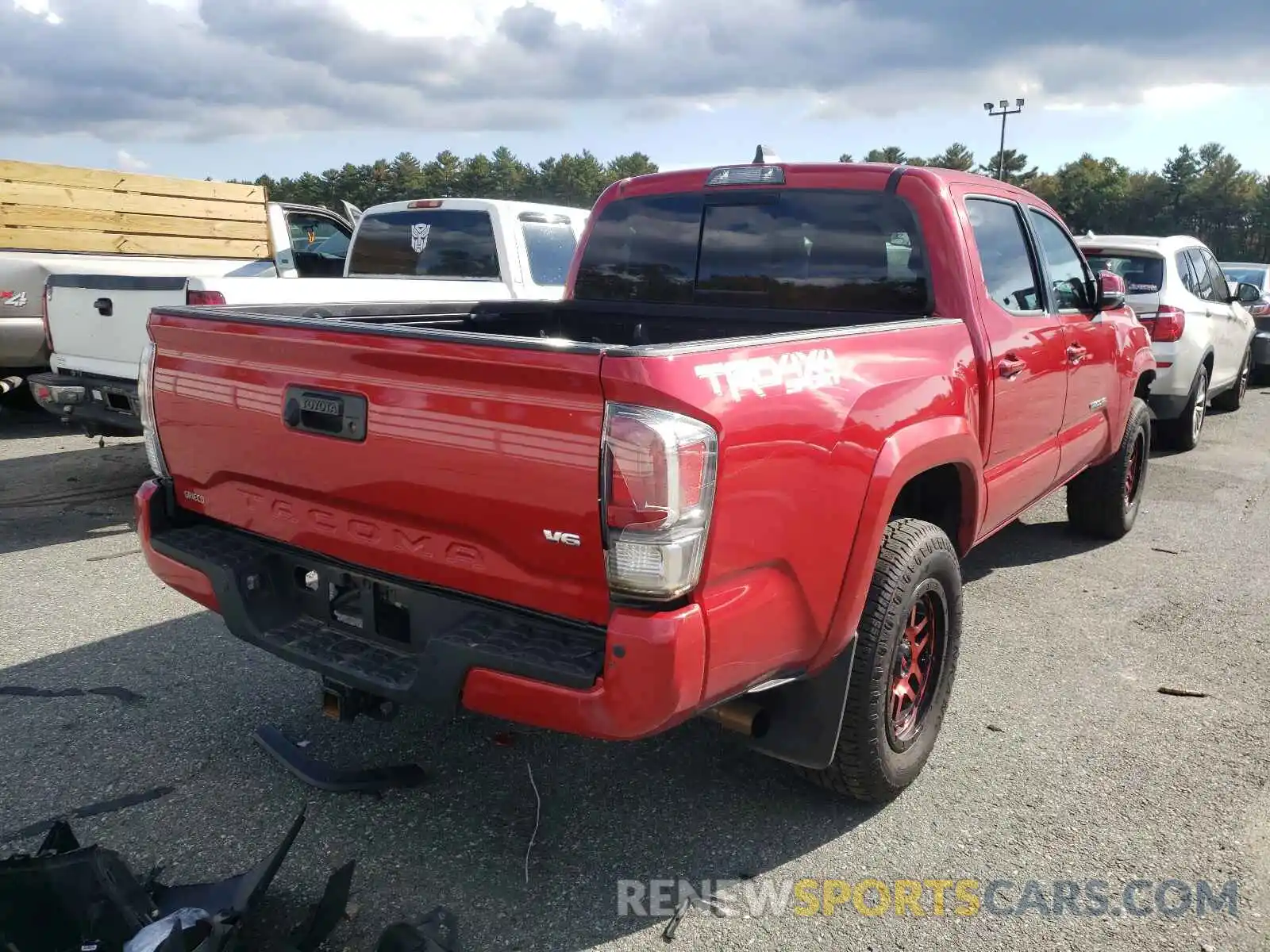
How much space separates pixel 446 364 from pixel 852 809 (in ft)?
6.35

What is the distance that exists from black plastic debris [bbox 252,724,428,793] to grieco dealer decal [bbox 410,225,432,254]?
5.46 metres

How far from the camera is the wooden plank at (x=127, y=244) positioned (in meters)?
8.17

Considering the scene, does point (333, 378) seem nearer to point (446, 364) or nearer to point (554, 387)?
point (446, 364)

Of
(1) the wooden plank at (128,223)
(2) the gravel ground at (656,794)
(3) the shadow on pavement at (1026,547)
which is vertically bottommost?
(2) the gravel ground at (656,794)

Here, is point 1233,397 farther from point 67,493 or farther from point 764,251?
point 67,493

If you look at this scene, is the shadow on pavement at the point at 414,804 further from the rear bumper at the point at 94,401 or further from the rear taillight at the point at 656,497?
the rear bumper at the point at 94,401

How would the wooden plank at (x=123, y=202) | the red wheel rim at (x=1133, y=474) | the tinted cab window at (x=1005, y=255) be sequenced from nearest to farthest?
1. the tinted cab window at (x=1005, y=255)
2. the red wheel rim at (x=1133, y=474)
3. the wooden plank at (x=123, y=202)

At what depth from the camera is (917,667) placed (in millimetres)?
3332

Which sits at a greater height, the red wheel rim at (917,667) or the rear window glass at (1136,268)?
the rear window glass at (1136,268)

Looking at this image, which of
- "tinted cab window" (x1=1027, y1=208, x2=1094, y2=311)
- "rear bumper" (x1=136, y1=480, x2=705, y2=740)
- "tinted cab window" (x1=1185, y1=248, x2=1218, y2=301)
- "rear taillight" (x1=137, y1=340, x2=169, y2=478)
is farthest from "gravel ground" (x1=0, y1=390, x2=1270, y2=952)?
"tinted cab window" (x1=1185, y1=248, x2=1218, y2=301)

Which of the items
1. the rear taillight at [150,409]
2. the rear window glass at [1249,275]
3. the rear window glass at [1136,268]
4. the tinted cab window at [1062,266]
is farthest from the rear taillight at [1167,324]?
the rear taillight at [150,409]

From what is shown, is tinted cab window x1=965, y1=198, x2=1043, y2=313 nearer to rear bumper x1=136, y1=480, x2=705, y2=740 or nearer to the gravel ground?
the gravel ground

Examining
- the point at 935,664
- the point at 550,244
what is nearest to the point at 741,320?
the point at 935,664

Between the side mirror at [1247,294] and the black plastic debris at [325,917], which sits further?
the side mirror at [1247,294]
